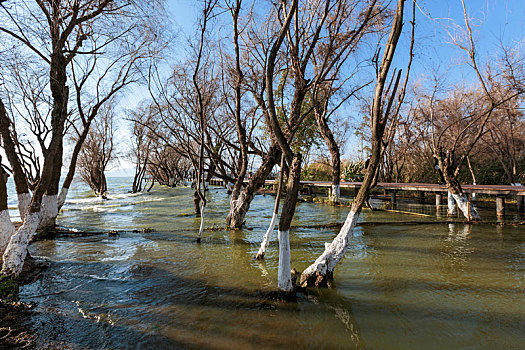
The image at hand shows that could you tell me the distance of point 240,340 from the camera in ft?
10.4

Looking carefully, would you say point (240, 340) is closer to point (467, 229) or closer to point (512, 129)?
point (467, 229)

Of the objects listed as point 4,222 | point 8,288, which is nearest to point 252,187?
point 4,222

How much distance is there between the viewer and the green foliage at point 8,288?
13.8 feet

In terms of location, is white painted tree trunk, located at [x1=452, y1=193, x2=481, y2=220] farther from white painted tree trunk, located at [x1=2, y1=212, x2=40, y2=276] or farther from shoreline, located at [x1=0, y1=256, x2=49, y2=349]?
white painted tree trunk, located at [x1=2, y1=212, x2=40, y2=276]

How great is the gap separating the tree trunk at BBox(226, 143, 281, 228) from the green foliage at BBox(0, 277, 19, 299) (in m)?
5.57

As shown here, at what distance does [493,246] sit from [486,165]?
14.3 metres

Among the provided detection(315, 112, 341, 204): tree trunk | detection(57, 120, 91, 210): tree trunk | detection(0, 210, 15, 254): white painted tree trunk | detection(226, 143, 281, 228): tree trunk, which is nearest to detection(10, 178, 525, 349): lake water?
detection(0, 210, 15, 254): white painted tree trunk

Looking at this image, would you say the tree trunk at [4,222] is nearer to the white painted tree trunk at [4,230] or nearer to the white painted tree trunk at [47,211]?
the white painted tree trunk at [4,230]

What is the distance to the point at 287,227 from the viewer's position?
3.99 m

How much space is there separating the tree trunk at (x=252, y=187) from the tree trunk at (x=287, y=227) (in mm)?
4012

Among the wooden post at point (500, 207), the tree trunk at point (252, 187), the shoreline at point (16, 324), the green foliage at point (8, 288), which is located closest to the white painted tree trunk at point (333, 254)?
the shoreline at point (16, 324)

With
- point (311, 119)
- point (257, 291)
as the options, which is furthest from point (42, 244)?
point (311, 119)

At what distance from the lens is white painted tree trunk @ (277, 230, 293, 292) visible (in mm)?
3920

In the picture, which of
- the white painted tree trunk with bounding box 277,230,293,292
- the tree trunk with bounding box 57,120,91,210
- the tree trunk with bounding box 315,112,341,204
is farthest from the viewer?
the tree trunk with bounding box 315,112,341,204
